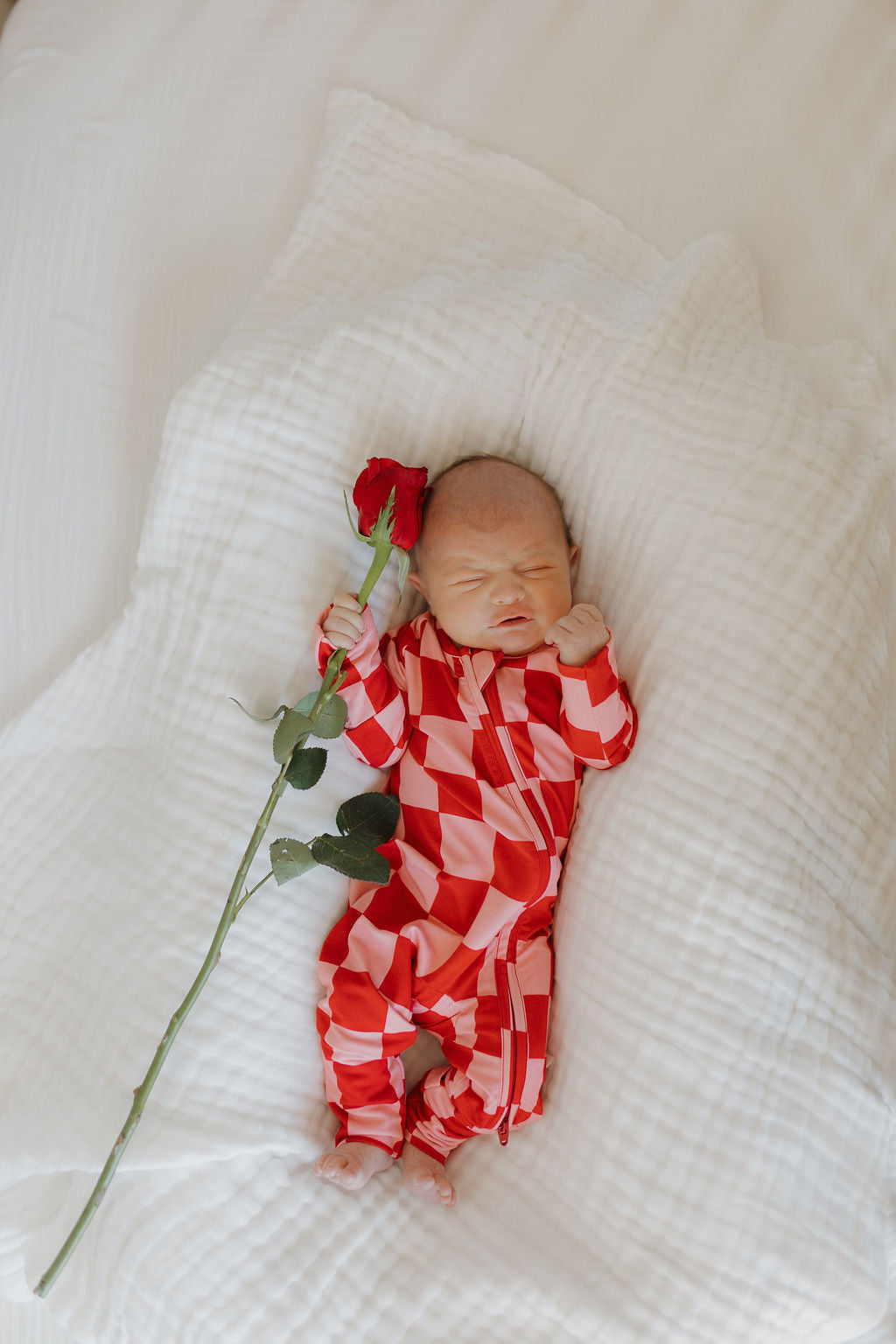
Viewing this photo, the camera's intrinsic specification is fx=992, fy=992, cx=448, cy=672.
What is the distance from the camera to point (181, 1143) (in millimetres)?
1113

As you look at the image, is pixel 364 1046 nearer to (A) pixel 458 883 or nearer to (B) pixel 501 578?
(A) pixel 458 883

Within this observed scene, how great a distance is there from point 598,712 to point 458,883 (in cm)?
28

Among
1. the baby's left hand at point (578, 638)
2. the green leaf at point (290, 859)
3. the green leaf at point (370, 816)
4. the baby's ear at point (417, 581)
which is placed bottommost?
the green leaf at point (290, 859)

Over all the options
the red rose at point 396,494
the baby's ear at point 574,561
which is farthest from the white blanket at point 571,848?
the red rose at point 396,494

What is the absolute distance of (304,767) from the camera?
1.07 meters

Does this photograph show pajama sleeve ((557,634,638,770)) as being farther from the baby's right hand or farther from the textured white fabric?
the textured white fabric

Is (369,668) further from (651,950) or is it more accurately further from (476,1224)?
(476,1224)

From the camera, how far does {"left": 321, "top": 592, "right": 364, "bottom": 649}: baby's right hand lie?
3.89ft

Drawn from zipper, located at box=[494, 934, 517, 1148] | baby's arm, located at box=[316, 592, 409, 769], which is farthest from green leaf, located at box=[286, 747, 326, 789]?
zipper, located at box=[494, 934, 517, 1148]

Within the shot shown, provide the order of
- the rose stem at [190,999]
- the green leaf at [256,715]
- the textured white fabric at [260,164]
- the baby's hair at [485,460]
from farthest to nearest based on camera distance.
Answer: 1. the textured white fabric at [260,164]
2. the baby's hair at [485,460]
3. the green leaf at [256,715]
4. the rose stem at [190,999]

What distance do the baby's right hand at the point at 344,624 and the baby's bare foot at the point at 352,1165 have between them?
59cm

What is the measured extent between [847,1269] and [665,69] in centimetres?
157

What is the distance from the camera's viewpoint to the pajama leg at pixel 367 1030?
1179 mm

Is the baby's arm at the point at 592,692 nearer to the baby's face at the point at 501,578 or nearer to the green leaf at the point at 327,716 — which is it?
the baby's face at the point at 501,578
